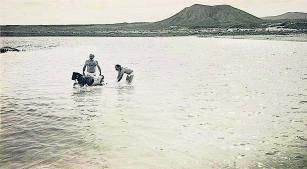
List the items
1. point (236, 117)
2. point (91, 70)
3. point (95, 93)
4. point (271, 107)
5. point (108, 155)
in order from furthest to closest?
point (91, 70) < point (95, 93) < point (271, 107) < point (236, 117) < point (108, 155)

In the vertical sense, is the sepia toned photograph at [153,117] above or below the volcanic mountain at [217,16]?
below

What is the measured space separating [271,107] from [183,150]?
5303 mm

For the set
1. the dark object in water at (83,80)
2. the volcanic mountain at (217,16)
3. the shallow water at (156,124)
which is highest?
the volcanic mountain at (217,16)

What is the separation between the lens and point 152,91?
16328 mm

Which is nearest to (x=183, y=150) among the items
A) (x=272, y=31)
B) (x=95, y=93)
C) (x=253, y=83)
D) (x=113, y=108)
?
(x=113, y=108)

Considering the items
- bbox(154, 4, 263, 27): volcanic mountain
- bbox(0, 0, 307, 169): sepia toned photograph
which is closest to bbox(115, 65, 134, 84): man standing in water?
bbox(0, 0, 307, 169): sepia toned photograph

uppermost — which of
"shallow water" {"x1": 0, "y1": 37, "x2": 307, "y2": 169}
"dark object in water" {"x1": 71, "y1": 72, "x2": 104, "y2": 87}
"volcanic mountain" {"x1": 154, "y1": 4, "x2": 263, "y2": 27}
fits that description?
"volcanic mountain" {"x1": 154, "y1": 4, "x2": 263, "y2": 27}

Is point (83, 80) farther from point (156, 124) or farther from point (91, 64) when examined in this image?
point (156, 124)

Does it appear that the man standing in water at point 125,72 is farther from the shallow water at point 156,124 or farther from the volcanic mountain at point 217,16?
the volcanic mountain at point 217,16

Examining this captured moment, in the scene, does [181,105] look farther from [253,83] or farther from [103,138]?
[253,83]

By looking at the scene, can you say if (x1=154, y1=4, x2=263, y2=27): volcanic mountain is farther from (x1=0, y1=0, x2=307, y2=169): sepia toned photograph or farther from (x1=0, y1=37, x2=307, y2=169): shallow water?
(x1=0, y1=37, x2=307, y2=169): shallow water

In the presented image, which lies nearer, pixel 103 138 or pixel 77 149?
pixel 77 149

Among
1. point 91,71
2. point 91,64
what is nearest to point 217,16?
point 91,71

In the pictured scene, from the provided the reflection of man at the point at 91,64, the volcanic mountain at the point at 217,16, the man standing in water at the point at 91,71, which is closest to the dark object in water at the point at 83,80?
the man standing in water at the point at 91,71
